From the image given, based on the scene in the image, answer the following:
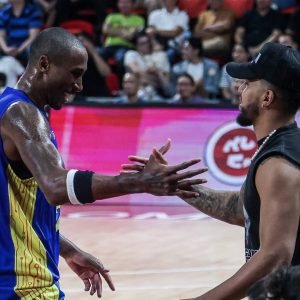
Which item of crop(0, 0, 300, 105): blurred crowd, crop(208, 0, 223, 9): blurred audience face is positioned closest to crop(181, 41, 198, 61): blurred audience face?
crop(0, 0, 300, 105): blurred crowd

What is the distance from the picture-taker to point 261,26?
1288 centimetres

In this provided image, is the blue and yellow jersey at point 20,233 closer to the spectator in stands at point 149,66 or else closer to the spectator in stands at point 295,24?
the spectator in stands at point 149,66

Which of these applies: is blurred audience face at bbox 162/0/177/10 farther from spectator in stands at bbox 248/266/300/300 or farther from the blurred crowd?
spectator in stands at bbox 248/266/300/300

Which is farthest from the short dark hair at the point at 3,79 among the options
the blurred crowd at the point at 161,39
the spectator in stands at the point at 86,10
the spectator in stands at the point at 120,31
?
the spectator in stands at the point at 86,10

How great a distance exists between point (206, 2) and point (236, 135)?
4.22 meters

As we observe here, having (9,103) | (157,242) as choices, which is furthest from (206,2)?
(9,103)

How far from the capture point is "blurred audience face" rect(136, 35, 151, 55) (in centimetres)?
1284

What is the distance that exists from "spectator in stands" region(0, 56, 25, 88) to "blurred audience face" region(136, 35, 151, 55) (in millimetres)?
1866

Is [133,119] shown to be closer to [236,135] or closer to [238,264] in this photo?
[236,135]

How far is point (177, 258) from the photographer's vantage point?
7883 mm

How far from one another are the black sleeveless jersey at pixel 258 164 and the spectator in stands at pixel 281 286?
118 cm

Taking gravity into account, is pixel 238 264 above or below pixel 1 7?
below

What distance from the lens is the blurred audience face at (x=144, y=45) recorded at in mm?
12836

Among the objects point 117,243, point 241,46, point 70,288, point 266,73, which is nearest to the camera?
point 266,73
